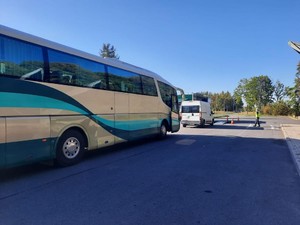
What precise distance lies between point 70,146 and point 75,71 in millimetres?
2268

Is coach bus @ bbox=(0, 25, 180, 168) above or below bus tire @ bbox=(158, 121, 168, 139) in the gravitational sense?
above

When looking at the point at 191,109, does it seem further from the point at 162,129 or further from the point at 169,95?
the point at 162,129

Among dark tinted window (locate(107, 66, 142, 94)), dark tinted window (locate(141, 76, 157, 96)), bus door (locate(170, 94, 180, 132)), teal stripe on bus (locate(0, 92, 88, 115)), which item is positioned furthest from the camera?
bus door (locate(170, 94, 180, 132))

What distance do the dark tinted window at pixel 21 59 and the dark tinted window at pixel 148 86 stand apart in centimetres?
597

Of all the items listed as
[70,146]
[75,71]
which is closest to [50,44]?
[75,71]

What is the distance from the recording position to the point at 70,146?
7.58 metres

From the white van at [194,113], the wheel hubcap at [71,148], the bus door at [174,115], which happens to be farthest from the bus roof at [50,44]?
the white van at [194,113]

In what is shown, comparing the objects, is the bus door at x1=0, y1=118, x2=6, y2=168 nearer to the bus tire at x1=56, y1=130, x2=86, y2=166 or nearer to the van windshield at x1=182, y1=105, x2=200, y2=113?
the bus tire at x1=56, y1=130, x2=86, y2=166

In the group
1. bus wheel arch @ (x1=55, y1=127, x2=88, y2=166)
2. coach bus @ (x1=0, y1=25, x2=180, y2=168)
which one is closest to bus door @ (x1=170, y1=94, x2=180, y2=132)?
coach bus @ (x1=0, y1=25, x2=180, y2=168)

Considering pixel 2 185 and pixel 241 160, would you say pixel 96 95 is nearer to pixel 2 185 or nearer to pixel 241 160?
pixel 2 185

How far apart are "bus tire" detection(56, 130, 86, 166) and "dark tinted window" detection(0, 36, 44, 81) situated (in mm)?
1842

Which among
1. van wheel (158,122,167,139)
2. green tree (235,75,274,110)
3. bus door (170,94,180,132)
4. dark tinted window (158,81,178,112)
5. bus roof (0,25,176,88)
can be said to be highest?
green tree (235,75,274,110)

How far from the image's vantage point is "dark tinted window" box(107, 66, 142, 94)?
9.70 meters

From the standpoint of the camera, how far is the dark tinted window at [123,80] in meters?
9.70
